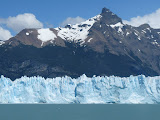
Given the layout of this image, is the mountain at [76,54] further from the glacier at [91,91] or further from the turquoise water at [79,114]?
the turquoise water at [79,114]

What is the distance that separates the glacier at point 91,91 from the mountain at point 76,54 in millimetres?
53541

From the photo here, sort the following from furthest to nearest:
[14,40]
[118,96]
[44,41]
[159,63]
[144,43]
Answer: [144,43] → [159,63] → [44,41] → [14,40] → [118,96]

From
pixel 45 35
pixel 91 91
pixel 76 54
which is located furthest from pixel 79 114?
pixel 45 35

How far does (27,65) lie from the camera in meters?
145

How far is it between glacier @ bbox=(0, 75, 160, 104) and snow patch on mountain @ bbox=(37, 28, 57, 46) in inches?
3381

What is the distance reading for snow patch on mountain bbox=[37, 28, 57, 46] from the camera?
174500 mm

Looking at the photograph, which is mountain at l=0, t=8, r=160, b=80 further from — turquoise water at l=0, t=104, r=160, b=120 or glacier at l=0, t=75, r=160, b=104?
turquoise water at l=0, t=104, r=160, b=120

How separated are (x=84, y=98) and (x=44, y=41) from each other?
89957 mm

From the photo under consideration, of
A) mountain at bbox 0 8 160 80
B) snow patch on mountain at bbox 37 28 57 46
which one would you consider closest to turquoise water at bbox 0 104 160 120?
mountain at bbox 0 8 160 80

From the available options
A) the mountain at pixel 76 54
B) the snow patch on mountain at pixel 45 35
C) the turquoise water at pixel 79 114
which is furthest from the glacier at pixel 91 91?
the snow patch on mountain at pixel 45 35

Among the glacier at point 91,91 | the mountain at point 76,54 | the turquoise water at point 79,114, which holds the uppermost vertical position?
the mountain at point 76,54

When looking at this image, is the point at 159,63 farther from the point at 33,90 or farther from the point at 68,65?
the point at 33,90

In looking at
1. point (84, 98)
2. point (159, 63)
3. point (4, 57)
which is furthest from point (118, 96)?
point (159, 63)

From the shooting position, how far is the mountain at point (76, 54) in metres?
145
